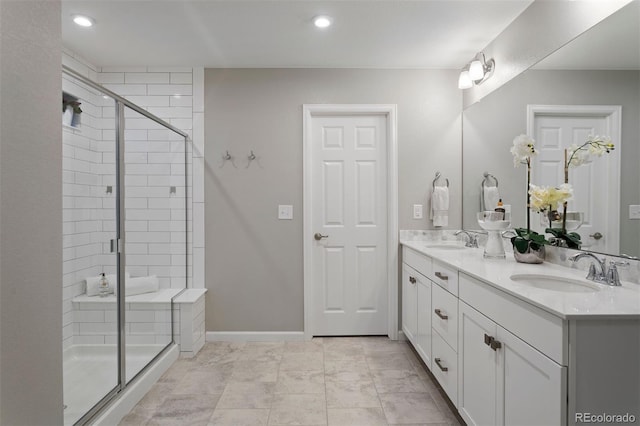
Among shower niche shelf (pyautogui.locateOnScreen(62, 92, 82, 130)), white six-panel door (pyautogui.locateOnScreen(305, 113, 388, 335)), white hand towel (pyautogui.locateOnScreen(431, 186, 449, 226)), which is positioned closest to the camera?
shower niche shelf (pyautogui.locateOnScreen(62, 92, 82, 130))

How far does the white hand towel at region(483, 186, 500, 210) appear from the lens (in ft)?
7.90

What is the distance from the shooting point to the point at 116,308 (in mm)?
2049

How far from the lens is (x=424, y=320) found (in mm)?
2293

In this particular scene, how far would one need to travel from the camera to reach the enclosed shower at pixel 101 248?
1.88 m

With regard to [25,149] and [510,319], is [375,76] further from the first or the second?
[25,149]

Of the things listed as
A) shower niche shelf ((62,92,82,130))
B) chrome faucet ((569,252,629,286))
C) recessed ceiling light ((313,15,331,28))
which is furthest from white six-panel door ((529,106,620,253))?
shower niche shelf ((62,92,82,130))

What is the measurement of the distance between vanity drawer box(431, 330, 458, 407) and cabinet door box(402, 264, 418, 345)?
41 cm

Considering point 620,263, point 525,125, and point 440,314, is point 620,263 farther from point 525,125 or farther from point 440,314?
point 525,125

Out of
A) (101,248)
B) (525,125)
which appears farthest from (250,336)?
(525,125)

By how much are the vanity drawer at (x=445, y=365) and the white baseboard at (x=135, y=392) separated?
1872 millimetres

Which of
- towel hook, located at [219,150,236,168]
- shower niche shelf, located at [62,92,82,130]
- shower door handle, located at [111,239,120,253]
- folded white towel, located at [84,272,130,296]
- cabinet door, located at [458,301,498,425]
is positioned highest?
shower niche shelf, located at [62,92,82,130]

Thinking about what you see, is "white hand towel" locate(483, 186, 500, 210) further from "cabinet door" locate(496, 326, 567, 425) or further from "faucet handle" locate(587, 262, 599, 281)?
"cabinet door" locate(496, 326, 567, 425)

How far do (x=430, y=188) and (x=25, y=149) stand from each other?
2750 millimetres

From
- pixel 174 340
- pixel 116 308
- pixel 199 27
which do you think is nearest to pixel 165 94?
pixel 199 27
